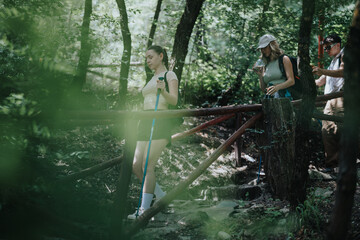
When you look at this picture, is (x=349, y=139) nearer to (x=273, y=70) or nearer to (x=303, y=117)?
(x=303, y=117)

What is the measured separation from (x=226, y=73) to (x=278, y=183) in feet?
20.5

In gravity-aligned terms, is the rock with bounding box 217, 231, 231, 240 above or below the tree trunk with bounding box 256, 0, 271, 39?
below

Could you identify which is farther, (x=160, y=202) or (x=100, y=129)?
(x=100, y=129)

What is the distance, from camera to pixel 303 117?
347 centimetres

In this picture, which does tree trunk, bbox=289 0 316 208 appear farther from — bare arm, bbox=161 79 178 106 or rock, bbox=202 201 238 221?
bare arm, bbox=161 79 178 106

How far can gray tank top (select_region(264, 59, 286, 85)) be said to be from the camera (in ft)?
15.5

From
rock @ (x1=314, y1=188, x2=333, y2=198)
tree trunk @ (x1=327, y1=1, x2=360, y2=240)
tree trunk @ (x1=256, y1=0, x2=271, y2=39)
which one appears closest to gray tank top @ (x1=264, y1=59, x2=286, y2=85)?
rock @ (x1=314, y1=188, x2=333, y2=198)

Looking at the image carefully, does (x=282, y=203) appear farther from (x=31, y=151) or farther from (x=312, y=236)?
(x=31, y=151)

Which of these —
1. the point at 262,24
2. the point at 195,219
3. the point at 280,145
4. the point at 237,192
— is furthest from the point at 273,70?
the point at 262,24

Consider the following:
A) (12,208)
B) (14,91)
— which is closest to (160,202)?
(12,208)

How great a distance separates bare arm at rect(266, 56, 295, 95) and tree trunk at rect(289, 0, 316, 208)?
105cm

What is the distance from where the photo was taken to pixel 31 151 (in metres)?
2.28

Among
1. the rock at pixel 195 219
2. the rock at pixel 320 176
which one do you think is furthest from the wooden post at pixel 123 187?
the rock at pixel 320 176

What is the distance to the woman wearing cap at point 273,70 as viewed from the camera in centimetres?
454
